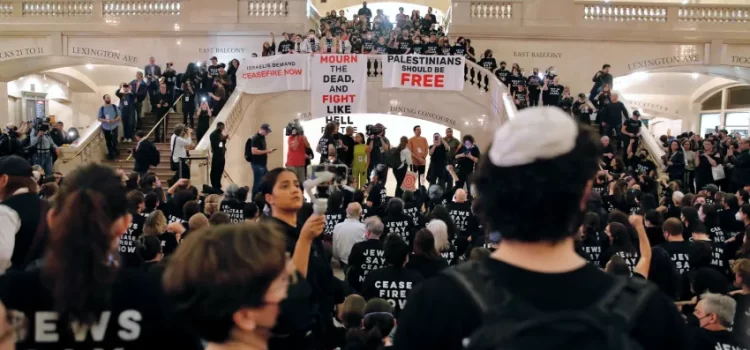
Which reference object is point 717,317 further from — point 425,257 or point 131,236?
point 131,236

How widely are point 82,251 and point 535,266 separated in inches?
52.3

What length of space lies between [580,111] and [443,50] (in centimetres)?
432

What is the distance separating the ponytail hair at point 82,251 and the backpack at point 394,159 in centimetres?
1238

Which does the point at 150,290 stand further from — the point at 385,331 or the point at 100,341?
the point at 385,331

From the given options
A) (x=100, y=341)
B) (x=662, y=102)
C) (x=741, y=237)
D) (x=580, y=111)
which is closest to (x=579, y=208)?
(x=100, y=341)

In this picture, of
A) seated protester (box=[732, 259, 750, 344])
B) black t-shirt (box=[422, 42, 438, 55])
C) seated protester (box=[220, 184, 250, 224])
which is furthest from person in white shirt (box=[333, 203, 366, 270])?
black t-shirt (box=[422, 42, 438, 55])

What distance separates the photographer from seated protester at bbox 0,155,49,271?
3597mm

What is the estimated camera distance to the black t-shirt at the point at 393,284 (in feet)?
16.5

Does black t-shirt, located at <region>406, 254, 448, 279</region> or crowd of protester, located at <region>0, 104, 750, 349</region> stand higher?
crowd of protester, located at <region>0, 104, 750, 349</region>

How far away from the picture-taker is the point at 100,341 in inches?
86.0

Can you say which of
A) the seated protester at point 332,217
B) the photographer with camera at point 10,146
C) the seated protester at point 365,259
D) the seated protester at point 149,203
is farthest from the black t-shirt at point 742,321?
the photographer with camera at point 10,146

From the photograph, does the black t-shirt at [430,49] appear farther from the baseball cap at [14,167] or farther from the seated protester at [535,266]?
the seated protester at [535,266]

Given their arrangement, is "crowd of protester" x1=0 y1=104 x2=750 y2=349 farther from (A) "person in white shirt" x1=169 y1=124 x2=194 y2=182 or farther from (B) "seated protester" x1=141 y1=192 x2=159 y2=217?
(A) "person in white shirt" x1=169 y1=124 x2=194 y2=182

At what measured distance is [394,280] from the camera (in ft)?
16.6
